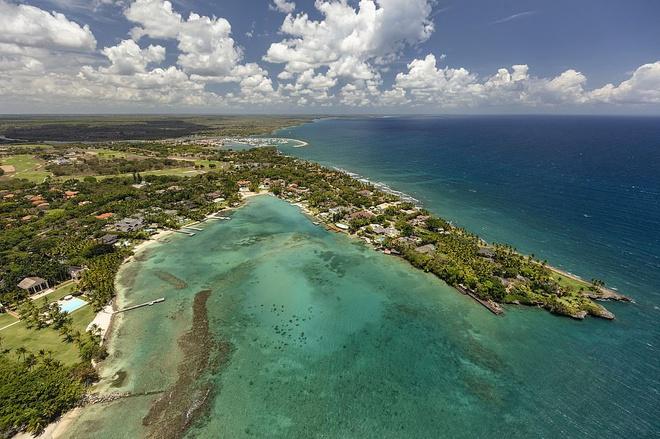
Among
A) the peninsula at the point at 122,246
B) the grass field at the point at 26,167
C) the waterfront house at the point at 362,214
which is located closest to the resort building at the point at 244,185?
the peninsula at the point at 122,246

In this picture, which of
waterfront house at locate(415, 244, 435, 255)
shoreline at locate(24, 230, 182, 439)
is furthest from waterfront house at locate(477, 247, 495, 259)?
shoreline at locate(24, 230, 182, 439)

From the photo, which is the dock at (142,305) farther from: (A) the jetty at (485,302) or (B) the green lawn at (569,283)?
(B) the green lawn at (569,283)

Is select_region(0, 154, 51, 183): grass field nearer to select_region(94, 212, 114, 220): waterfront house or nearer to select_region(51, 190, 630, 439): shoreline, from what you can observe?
select_region(94, 212, 114, 220): waterfront house

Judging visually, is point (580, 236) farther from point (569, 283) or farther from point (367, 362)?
point (367, 362)

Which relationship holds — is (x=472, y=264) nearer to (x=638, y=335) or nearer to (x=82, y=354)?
(x=638, y=335)

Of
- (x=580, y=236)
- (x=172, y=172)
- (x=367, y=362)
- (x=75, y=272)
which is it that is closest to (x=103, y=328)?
(x=75, y=272)

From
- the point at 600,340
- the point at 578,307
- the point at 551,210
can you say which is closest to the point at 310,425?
the point at 600,340
